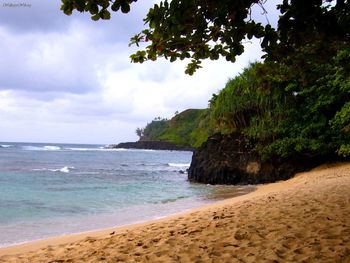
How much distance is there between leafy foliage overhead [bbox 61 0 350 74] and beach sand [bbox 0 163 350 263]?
263 centimetres

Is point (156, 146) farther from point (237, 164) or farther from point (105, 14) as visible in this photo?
point (105, 14)

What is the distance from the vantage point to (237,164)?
779 inches

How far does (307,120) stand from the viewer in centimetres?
1838

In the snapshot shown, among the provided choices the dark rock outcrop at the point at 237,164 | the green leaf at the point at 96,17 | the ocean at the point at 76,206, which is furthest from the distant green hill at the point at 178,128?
the green leaf at the point at 96,17

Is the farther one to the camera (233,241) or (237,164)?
(237,164)

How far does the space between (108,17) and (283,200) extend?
608cm

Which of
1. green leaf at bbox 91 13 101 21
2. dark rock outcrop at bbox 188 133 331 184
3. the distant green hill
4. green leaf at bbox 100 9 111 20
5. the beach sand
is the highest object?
the distant green hill

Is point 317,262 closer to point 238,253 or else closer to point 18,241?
point 238,253

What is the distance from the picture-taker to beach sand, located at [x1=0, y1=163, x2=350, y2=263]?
15.0ft

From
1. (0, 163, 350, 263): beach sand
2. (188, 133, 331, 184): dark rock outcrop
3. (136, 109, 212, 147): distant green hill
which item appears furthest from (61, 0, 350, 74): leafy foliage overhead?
(136, 109, 212, 147): distant green hill

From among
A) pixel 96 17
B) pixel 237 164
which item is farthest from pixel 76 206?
pixel 96 17

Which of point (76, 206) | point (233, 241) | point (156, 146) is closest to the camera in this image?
point (233, 241)

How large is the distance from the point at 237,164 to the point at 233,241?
1475cm

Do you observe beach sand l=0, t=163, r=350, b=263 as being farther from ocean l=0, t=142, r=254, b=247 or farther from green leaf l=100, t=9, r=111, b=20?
green leaf l=100, t=9, r=111, b=20
